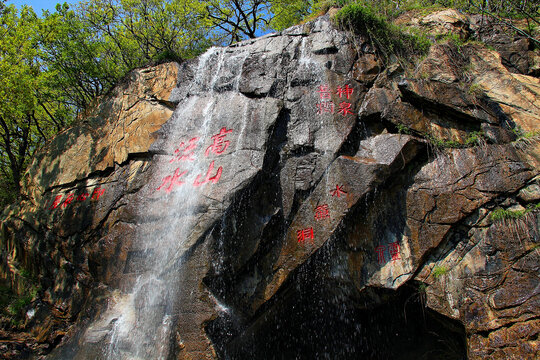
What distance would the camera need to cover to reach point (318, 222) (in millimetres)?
5836

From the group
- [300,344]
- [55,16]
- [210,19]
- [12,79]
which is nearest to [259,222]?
[300,344]

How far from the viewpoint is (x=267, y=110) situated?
21.9ft

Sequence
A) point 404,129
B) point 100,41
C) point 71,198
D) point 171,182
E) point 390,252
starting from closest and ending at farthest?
1. point 390,252
2. point 404,129
3. point 171,182
4. point 71,198
5. point 100,41

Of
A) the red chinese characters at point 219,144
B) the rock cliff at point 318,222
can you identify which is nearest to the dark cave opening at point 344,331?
the rock cliff at point 318,222

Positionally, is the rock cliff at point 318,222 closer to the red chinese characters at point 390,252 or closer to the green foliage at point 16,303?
the red chinese characters at point 390,252

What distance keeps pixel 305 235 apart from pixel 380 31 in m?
4.92

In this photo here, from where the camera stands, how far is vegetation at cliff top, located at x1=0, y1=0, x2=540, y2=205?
8.06 m

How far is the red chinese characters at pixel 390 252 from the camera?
5766 mm

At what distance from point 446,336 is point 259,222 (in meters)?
3.78

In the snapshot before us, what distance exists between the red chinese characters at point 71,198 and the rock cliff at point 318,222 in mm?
33

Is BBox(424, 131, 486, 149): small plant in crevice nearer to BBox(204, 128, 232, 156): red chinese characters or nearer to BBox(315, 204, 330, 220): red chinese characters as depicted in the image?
BBox(315, 204, 330, 220): red chinese characters

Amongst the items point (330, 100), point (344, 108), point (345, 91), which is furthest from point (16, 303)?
point (345, 91)

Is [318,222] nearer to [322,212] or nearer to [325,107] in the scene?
[322,212]

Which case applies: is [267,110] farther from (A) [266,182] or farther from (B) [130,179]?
(B) [130,179]
